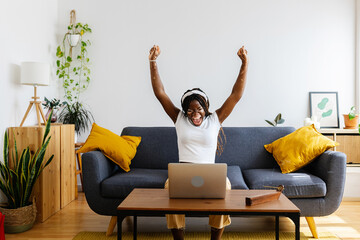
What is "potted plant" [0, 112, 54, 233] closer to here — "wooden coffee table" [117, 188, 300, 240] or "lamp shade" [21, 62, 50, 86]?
"lamp shade" [21, 62, 50, 86]

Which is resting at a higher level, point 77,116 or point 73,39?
point 73,39

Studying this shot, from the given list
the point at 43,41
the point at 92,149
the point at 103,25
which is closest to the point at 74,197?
the point at 92,149

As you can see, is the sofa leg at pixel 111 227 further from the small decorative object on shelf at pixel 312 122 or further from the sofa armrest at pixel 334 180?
the small decorative object on shelf at pixel 312 122

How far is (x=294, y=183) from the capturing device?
269 cm

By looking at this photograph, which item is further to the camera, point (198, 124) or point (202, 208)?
point (198, 124)

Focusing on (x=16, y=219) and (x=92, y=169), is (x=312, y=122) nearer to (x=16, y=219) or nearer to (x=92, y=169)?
(x=92, y=169)

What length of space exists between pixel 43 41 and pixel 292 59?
3.00m

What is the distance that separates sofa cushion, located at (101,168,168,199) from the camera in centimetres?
271

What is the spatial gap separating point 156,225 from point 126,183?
Result: 53 cm

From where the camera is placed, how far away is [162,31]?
4410mm

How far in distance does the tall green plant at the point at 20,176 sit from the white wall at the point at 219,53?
61.3 inches

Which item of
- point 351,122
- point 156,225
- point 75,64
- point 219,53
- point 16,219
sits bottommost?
point 156,225

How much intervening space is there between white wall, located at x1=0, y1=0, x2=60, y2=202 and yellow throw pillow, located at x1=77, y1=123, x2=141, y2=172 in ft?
2.59

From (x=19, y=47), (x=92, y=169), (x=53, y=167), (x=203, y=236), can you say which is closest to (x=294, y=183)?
(x=203, y=236)
